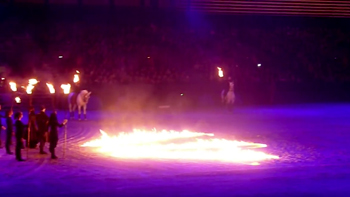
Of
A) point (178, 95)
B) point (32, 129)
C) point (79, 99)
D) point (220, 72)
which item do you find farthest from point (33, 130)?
point (220, 72)

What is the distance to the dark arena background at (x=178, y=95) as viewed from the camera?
11828mm

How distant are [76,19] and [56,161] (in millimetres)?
19691

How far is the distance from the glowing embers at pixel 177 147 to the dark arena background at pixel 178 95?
0.06m

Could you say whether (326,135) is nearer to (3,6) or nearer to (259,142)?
(259,142)

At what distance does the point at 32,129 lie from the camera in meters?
15.4

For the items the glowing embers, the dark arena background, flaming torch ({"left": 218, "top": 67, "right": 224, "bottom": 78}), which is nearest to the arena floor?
the dark arena background

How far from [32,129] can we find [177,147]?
4.25 m

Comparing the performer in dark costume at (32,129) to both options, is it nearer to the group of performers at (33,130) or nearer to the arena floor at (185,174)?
the group of performers at (33,130)

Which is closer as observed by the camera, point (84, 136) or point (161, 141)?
point (161, 141)

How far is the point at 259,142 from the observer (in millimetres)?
18016

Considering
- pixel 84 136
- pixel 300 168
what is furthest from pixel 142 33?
pixel 300 168

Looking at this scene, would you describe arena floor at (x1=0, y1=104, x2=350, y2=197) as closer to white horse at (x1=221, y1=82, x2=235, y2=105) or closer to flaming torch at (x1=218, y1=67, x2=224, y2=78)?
white horse at (x1=221, y1=82, x2=235, y2=105)

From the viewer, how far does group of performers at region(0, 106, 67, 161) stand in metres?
13.7

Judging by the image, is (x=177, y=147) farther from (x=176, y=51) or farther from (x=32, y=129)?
(x=176, y=51)
